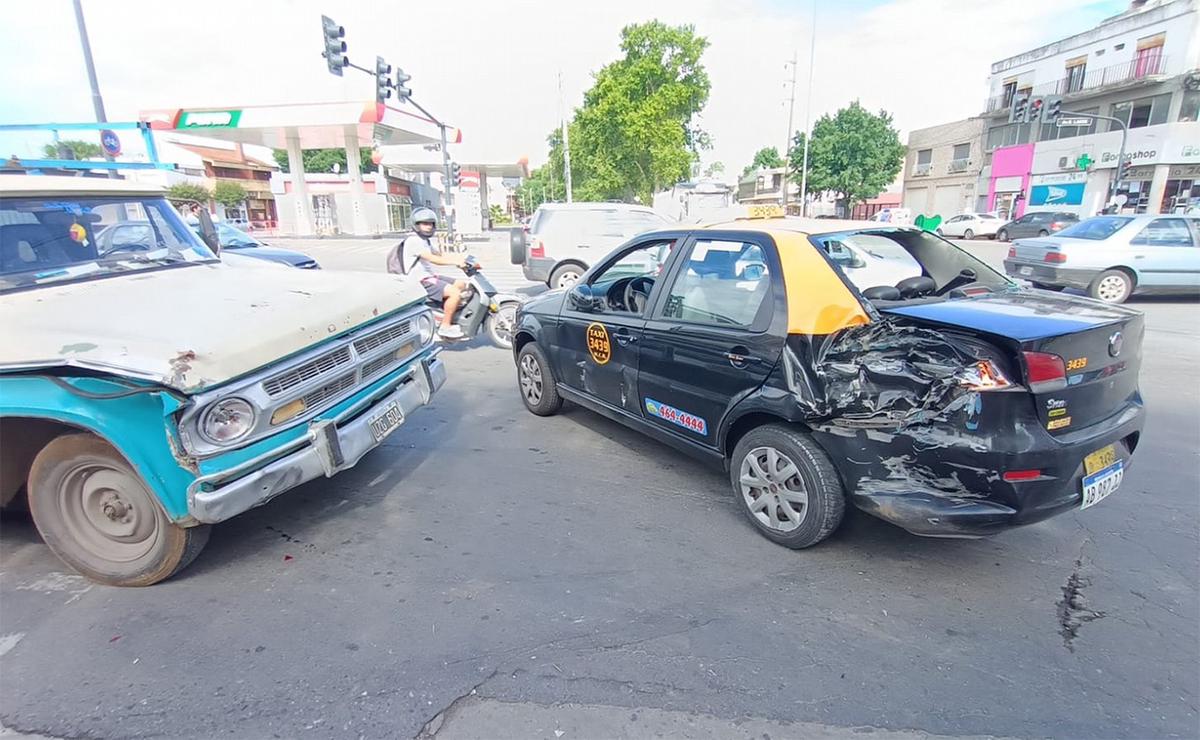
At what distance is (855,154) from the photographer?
45688 millimetres

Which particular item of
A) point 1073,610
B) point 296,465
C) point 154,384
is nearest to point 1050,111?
point 1073,610

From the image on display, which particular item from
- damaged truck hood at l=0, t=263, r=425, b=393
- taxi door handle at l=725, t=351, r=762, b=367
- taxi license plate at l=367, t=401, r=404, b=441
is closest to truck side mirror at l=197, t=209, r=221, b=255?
damaged truck hood at l=0, t=263, r=425, b=393

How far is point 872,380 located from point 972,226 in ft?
115

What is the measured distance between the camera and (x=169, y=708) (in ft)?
7.47

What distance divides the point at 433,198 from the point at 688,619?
61169mm

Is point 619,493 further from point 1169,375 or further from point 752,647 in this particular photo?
point 1169,375

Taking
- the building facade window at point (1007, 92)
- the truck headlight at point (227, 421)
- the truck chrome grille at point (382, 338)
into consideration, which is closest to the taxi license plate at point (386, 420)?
the truck chrome grille at point (382, 338)

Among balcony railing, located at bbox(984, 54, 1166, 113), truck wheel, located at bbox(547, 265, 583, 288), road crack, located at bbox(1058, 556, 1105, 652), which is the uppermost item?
balcony railing, located at bbox(984, 54, 1166, 113)

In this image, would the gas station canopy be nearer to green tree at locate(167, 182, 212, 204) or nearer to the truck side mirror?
green tree at locate(167, 182, 212, 204)

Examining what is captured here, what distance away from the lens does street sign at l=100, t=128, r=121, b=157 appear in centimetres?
1623

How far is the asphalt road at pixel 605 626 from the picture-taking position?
2.22m

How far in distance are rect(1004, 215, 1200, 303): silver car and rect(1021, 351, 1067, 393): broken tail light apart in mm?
10382

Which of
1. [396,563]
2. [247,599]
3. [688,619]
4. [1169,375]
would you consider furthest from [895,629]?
[1169,375]

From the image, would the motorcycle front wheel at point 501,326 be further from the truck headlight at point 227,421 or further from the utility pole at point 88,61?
the utility pole at point 88,61
